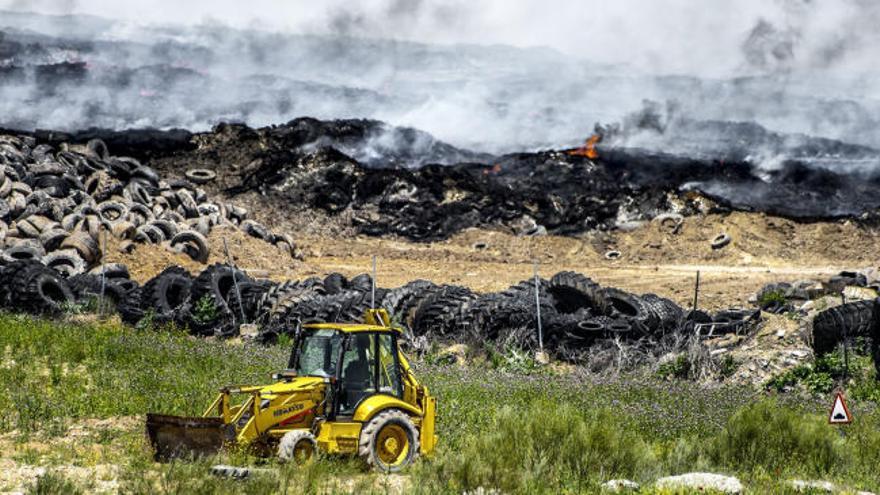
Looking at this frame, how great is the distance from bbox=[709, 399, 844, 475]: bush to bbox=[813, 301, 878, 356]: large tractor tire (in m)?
5.78

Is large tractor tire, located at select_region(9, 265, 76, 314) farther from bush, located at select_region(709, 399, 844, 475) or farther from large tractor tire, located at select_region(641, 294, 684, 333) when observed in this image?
bush, located at select_region(709, 399, 844, 475)

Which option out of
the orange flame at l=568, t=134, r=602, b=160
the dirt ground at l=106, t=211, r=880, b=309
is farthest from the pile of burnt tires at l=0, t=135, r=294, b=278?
the orange flame at l=568, t=134, r=602, b=160

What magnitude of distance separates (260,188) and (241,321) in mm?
22843

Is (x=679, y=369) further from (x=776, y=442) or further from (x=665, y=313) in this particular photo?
(x=776, y=442)

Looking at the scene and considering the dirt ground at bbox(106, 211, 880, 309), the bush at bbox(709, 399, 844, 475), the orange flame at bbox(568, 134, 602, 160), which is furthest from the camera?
the orange flame at bbox(568, 134, 602, 160)

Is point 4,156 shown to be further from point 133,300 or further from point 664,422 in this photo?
point 664,422

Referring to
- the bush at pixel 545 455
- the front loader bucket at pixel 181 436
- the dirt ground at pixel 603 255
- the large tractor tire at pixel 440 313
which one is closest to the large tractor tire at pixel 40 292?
the dirt ground at pixel 603 255

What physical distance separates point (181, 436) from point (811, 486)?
17.9 ft

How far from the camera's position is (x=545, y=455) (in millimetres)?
9469

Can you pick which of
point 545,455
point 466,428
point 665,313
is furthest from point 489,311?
point 545,455

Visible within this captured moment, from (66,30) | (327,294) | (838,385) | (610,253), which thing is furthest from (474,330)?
(66,30)

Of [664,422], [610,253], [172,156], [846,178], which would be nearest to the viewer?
[664,422]

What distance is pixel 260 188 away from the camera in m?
43.1

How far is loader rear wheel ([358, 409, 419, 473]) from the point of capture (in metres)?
9.46
